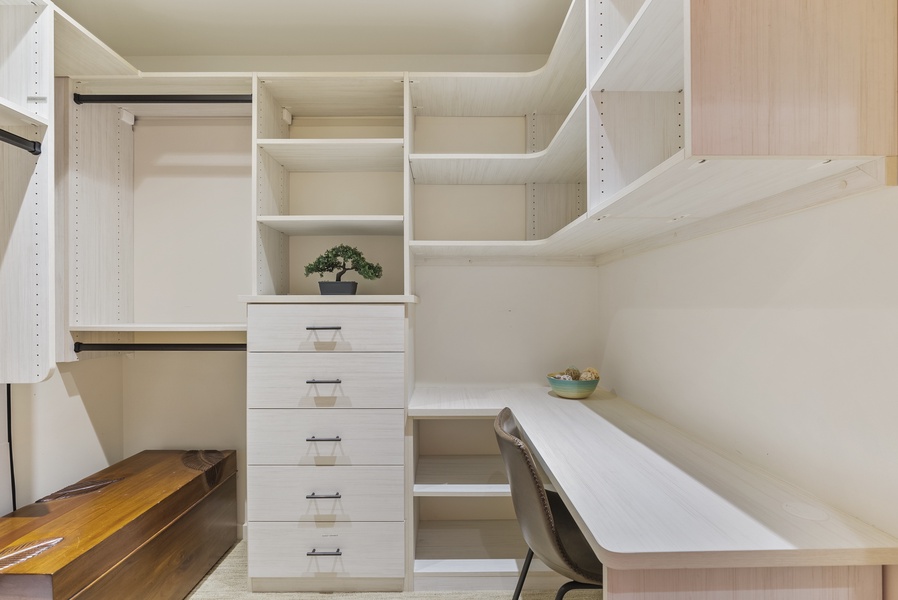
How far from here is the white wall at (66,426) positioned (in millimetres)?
1806

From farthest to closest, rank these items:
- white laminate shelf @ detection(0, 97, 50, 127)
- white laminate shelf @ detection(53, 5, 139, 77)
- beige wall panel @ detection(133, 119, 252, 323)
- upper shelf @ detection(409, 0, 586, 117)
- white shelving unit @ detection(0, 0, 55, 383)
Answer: beige wall panel @ detection(133, 119, 252, 323) < upper shelf @ detection(409, 0, 586, 117) < white laminate shelf @ detection(53, 5, 139, 77) < white shelving unit @ detection(0, 0, 55, 383) < white laminate shelf @ detection(0, 97, 50, 127)

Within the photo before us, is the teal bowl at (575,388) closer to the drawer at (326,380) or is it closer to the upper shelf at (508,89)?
the drawer at (326,380)

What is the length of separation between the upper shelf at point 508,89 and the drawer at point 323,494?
1615 mm

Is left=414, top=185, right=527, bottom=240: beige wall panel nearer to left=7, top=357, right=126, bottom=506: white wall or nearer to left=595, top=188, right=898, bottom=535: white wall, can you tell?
left=595, top=188, right=898, bottom=535: white wall

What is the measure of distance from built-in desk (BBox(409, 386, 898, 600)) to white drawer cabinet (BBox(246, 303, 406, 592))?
788 mm

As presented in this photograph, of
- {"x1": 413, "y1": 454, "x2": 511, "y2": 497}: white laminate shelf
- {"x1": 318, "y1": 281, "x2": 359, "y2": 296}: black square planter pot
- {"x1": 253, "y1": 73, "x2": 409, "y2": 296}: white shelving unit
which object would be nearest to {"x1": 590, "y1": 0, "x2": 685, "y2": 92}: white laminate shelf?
{"x1": 253, "y1": 73, "x2": 409, "y2": 296}: white shelving unit

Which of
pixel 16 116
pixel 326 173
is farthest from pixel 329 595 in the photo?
pixel 16 116

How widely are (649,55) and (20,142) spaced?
1834mm

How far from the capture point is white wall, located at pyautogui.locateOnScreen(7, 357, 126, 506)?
1806 millimetres

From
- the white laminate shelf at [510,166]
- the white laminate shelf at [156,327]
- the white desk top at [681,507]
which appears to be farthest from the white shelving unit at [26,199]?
the white desk top at [681,507]

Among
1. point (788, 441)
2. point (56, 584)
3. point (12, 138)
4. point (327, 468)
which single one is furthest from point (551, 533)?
point (12, 138)

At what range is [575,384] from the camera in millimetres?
1933

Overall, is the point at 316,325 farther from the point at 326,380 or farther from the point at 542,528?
the point at 542,528

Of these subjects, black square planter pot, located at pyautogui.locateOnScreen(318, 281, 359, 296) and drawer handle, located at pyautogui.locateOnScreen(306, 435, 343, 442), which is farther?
black square planter pot, located at pyautogui.locateOnScreen(318, 281, 359, 296)
